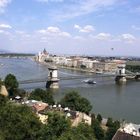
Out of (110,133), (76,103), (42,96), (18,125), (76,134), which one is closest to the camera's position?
(76,134)

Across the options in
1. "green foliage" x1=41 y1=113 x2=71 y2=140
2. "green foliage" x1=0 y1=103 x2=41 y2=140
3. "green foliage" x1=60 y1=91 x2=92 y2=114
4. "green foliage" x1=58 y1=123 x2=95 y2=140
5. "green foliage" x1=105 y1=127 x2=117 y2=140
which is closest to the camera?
"green foliage" x1=58 y1=123 x2=95 y2=140

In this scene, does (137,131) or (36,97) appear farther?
(36,97)

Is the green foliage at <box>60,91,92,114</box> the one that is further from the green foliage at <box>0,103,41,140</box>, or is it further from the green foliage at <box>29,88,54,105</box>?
the green foliage at <box>0,103,41,140</box>

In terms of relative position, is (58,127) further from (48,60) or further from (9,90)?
(48,60)

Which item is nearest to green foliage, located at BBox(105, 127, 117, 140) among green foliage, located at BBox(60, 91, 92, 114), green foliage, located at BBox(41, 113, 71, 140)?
green foliage, located at BBox(41, 113, 71, 140)

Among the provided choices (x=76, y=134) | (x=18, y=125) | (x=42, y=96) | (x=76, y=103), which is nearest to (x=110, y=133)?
(x=18, y=125)

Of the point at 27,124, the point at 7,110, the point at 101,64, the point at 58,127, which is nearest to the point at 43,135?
the point at 58,127

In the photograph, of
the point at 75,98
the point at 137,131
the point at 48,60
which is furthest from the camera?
the point at 48,60

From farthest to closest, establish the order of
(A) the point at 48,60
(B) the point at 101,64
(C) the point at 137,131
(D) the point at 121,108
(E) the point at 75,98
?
(A) the point at 48,60, (B) the point at 101,64, (D) the point at 121,108, (E) the point at 75,98, (C) the point at 137,131

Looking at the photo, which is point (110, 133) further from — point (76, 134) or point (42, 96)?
point (42, 96)
